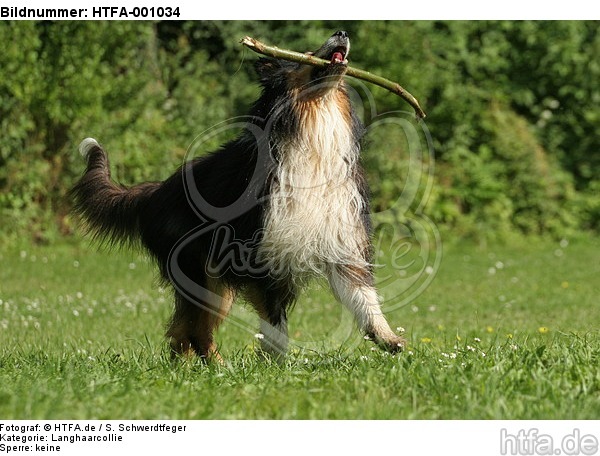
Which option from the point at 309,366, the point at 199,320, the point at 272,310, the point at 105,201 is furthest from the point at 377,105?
the point at 309,366

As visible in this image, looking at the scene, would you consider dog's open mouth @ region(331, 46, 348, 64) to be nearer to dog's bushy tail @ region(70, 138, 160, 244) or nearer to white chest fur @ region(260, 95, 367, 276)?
white chest fur @ region(260, 95, 367, 276)

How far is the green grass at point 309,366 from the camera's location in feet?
13.4

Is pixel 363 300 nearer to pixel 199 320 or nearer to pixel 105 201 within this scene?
pixel 199 320

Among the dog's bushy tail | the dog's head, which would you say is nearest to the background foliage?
the dog's bushy tail

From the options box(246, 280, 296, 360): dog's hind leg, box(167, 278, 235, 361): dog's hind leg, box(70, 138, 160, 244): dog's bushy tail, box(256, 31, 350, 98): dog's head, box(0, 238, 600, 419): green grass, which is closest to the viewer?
box(0, 238, 600, 419): green grass

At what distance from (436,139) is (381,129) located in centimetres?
201

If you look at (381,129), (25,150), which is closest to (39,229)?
(25,150)

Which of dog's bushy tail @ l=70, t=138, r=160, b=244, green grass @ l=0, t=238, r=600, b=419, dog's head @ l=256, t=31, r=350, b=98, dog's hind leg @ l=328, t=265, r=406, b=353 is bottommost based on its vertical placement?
green grass @ l=0, t=238, r=600, b=419

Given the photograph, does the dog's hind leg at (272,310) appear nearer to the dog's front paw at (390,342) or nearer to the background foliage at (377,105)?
the dog's front paw at (390,342)

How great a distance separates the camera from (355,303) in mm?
5477

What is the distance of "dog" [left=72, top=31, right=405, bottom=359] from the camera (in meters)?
5.28

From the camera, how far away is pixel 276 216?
5355 mm

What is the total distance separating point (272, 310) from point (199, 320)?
1.95 feet

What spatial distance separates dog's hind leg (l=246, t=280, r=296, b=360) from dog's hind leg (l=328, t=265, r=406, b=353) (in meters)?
0.33
